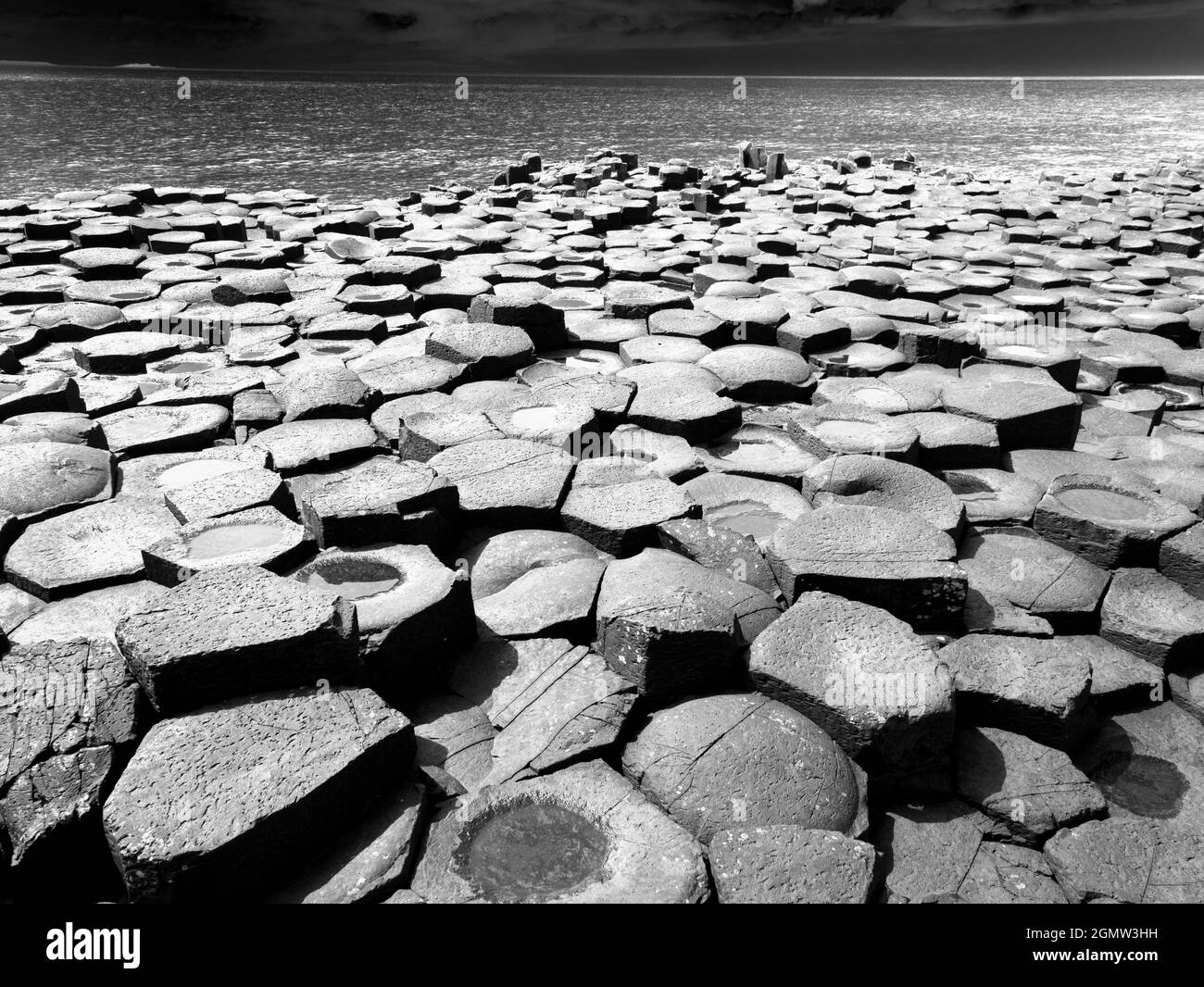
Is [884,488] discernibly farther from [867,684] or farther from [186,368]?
[186,368]

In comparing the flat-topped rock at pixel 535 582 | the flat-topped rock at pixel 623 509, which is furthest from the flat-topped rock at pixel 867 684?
the flat-topped rock at pixel 623 509

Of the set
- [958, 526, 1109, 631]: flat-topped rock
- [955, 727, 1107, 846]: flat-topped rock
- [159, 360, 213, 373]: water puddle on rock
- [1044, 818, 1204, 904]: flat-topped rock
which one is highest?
[159, 360, 213, 373]: water puddle on rock

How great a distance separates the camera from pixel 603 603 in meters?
2.46

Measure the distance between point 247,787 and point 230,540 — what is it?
1.16 meters

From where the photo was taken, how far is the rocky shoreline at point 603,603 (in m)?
1.83

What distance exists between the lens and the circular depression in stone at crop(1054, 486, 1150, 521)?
3.05 m

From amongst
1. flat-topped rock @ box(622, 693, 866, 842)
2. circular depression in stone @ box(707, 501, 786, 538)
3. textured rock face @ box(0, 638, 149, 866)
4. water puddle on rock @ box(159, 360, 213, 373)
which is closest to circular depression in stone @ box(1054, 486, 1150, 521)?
circular depression in stone @ box(707, 501, 786, 538)

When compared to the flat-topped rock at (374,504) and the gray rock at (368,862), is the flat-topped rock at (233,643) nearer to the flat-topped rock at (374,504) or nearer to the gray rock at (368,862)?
the gray rock at (368,862)

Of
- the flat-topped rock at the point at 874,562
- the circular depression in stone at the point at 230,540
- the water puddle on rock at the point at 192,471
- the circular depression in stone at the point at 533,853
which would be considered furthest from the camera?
the water puddle on rock at the point at 192,471

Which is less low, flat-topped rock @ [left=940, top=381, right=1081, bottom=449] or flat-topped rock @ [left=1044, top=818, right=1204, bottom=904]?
flat-topped rock @ [left=940, top=381, right=1081, bottom=449]

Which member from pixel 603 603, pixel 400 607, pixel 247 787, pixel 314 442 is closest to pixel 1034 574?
pixel 603 603

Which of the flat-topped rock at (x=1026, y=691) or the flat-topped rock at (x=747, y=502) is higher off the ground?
the flat-topped rock at (x=747, y=502)

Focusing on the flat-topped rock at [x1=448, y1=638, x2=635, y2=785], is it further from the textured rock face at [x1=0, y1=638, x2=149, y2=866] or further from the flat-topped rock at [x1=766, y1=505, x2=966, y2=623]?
the textured rock face at [x1=0, y1=638, x2=149, y2=866]

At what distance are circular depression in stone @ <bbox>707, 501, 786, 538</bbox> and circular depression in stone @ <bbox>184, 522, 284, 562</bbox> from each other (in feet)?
5.03
